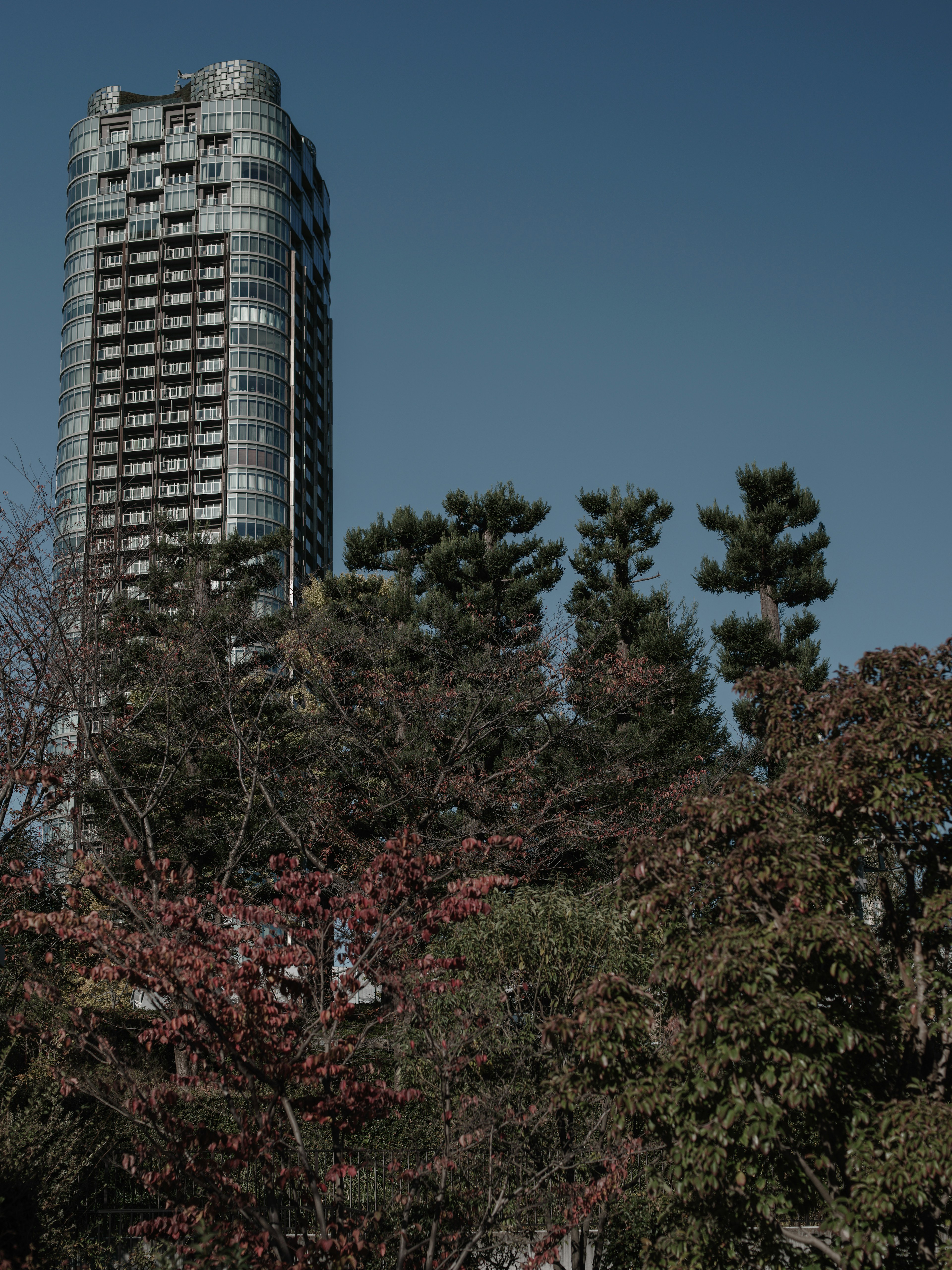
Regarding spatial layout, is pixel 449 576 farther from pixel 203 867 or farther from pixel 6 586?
pixel 6 586

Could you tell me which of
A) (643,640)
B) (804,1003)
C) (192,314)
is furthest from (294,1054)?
(192,314)

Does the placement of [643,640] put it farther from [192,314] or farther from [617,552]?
[192,314]

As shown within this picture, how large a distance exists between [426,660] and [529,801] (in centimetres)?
461

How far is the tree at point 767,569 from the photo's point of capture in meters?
24.5

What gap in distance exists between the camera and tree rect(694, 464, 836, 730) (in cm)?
2452

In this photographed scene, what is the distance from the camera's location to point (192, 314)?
257ft

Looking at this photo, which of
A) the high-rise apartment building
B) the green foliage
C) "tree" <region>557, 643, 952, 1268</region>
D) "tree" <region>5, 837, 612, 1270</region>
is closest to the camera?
"tree" <region>557, 643, 952, 1268</region>

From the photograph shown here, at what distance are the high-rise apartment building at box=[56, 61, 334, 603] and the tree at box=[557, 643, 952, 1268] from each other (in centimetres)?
6765

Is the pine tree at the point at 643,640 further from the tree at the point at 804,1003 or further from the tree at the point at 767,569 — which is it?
the tree at the point at 804,1003

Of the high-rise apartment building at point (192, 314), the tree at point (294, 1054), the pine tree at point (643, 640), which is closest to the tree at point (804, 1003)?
the tree at point (294, 1054)

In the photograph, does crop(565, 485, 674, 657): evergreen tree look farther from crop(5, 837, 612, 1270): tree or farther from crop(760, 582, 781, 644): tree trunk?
crop(5, 837, 612, 1270): tree

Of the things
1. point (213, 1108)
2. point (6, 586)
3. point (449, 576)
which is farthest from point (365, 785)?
point (213, 1108)

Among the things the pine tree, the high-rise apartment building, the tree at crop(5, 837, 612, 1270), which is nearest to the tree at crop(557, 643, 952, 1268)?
the tree at crop(5, 837, 612, 1270)

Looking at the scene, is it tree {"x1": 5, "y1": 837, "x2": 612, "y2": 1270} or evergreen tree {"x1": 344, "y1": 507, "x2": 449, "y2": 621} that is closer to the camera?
tree {"x1": 5, "y1": 837, "x2": 612, "y2": 1270}
